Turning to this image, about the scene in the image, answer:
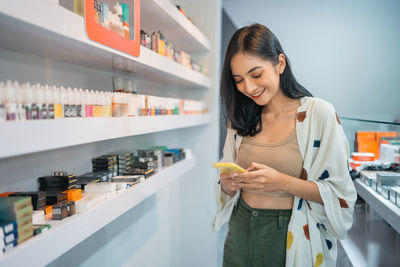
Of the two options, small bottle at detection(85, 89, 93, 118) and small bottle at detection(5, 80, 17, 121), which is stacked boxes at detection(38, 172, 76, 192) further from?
small bottle at detection(5, 80, 17, 121)

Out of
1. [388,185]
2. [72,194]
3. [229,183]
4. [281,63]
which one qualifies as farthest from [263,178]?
[72,194]

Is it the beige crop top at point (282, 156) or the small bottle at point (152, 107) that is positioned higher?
the small bottle at point (152, 107)

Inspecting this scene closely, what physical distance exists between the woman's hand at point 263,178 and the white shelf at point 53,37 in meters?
0.74

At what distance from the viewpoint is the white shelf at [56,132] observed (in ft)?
2.43

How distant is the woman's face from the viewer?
1.34m

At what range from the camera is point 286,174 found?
1.37 meters

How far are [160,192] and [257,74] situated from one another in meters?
1.72

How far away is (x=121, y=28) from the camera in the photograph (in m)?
1.33

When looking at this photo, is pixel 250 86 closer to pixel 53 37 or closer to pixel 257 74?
pixel 257 74

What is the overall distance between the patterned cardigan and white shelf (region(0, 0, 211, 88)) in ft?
2.82

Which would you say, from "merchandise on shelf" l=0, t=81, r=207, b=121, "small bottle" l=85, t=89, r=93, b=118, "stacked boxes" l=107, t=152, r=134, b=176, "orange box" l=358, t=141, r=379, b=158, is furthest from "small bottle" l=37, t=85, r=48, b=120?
"orange box" l=358, t=141, r=379, b=158

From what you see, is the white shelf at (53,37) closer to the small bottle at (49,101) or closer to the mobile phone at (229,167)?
the small bottle at (49,101)

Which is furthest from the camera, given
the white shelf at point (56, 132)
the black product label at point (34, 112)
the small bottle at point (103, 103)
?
the small bottle at point (103, 103)

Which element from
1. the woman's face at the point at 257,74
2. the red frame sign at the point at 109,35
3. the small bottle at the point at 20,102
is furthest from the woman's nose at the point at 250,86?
the small bottle at the point at 20,102
